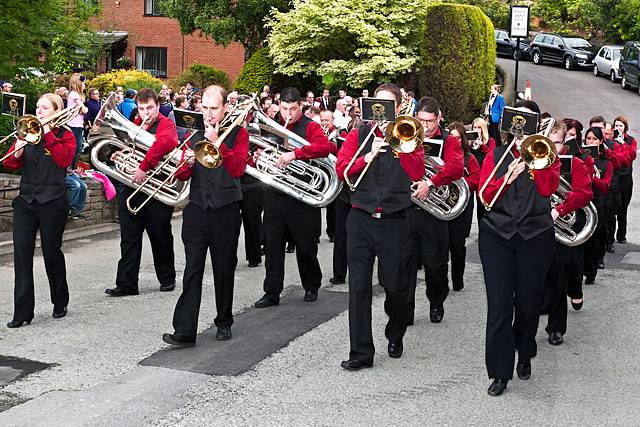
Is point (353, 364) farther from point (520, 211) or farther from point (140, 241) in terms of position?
point (140, 241)

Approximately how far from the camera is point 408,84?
28.8m

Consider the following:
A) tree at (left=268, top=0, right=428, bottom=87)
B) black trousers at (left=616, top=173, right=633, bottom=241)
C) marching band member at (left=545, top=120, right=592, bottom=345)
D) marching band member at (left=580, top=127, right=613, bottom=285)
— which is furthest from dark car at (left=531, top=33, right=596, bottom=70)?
marching band member at (left=545, top=120, right=592, bottom=345)

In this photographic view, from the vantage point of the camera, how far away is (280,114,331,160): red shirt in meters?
9.51

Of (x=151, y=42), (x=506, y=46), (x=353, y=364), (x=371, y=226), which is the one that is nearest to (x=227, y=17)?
(x=151, y=42)

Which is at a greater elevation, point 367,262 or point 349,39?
point 349,39

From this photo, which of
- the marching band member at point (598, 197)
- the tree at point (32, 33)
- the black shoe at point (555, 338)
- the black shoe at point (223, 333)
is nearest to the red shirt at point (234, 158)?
the black shoe at point (223, 333)

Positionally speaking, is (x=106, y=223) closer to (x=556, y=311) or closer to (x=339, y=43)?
(x=556, y=311)

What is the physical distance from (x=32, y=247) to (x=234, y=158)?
2047 mm

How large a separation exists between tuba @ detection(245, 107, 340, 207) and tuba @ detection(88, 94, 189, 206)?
800 mm

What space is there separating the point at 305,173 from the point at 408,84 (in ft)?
62.5

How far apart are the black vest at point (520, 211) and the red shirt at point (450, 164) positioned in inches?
55.9

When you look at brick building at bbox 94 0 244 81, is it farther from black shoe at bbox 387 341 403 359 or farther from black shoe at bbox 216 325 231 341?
black shoe at bbox 387 341 403 359

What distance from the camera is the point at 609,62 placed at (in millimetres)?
39156

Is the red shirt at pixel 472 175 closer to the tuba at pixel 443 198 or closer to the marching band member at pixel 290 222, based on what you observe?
the tuba at pixel 443 198
